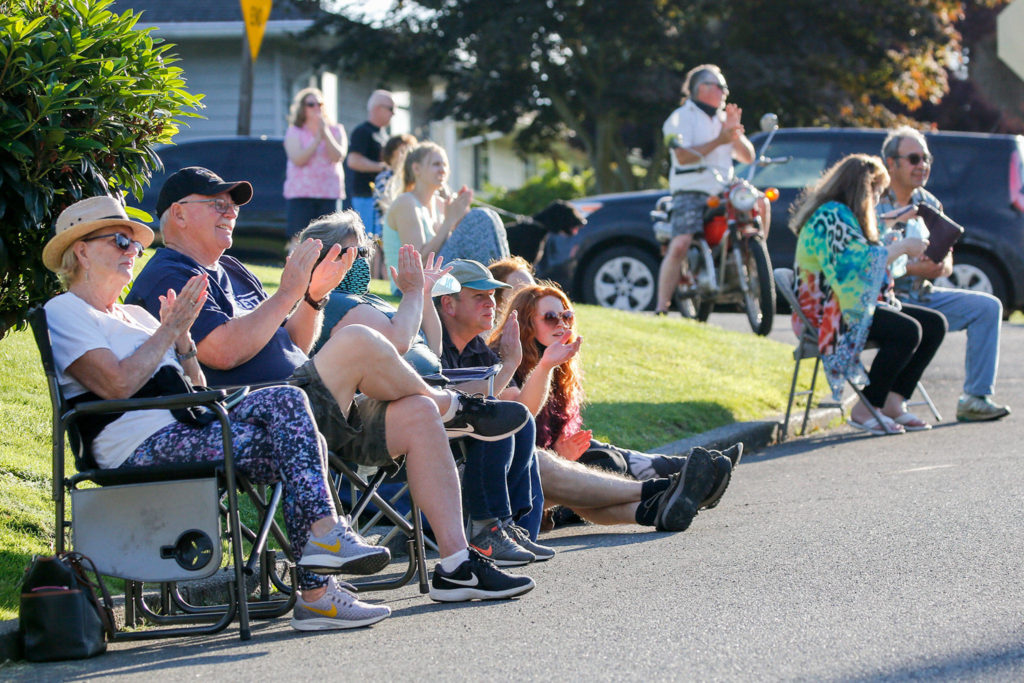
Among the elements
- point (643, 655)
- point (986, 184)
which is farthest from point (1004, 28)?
point (643, 655)

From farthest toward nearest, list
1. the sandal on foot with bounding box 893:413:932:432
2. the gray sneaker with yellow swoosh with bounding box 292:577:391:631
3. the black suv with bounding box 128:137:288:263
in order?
the black suv with bounding box 128:137:288:263, the sandal on foot with bounding box 893:413:932:432, the gray sneaker with yellow swoosh with bounding box 292:577:391:631

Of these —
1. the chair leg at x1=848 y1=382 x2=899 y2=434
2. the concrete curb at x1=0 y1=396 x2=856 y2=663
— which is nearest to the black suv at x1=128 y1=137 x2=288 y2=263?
the concrete curb at x1=0 y1=396 x2=856 y2=663

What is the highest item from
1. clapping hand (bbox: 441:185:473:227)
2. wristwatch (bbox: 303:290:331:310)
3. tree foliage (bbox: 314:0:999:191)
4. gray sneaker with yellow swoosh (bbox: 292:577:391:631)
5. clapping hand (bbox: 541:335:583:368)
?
tree foliage (bbox: 314:0:999:191)

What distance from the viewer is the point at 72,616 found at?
4.68 metres

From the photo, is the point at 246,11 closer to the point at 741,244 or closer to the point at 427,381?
the point at 741,244

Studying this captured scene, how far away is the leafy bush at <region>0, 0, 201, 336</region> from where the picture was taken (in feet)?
18.4

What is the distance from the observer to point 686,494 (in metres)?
6.66

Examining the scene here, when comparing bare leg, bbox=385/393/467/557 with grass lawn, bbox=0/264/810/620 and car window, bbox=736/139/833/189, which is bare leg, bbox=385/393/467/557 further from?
car window, bbox=736/139/833/189

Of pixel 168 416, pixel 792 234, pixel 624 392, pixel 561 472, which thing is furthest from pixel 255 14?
pixel 168 416

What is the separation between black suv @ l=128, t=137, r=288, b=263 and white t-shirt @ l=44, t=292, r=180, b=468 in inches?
467

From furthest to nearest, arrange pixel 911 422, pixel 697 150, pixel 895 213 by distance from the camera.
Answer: pixel 697 150, pixel 895 213, pixel 911 422

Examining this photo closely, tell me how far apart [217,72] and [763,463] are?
1915cm

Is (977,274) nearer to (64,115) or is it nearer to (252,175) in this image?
(252,175)

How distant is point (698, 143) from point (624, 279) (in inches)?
115
